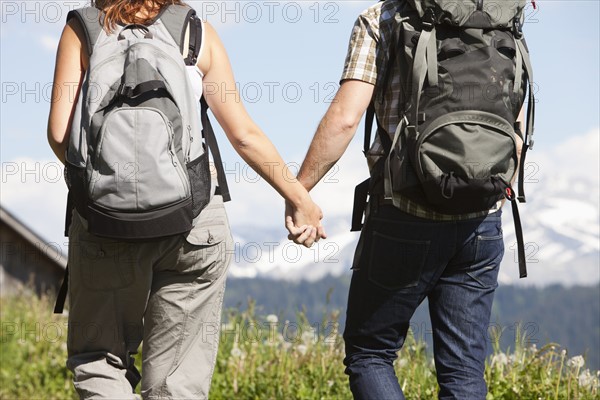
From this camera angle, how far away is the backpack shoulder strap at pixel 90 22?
315cm

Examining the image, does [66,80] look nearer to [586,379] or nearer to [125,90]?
[125,90]

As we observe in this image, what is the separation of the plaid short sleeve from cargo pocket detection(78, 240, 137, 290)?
3.38 ft

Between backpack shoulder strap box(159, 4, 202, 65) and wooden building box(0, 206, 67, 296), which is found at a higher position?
backpack shoulder strap box(159, 4, 202, 65)

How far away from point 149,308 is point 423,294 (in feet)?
3.43

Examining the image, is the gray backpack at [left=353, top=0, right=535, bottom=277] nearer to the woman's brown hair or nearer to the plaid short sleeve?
the plaid short sleeve

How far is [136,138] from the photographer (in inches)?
118

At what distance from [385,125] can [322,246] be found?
2.02m

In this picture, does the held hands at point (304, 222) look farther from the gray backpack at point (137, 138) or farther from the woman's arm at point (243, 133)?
the gray backpack at point (137, 138)

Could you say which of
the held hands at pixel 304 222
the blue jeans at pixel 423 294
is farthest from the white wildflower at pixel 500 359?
the held hands at pixel 304 222

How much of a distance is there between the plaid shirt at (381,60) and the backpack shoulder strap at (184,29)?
562 mm

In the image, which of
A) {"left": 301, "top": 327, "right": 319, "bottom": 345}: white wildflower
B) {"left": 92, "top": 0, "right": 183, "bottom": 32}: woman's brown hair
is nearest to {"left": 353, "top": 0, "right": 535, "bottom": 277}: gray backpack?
{"left": 92, "top": 0, "right": 183, "bottom": 32}: woman's brown hair

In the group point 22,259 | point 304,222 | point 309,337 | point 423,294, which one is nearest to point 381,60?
point 304,222

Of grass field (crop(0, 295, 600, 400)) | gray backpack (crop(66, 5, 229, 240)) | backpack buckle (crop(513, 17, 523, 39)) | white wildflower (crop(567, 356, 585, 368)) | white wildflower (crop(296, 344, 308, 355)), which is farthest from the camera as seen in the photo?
white wildflower (crop(296, 344, 308, 355))

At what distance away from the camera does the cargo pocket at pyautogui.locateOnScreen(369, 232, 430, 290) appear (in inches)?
128
